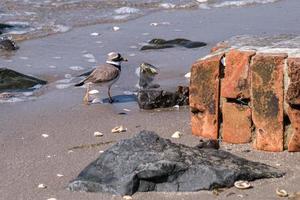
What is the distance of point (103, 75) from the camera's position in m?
8.06

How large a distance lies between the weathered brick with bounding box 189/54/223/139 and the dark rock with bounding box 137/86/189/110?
1387 millimetres

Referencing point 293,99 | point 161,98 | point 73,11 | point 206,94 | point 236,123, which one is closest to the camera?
point 293,99

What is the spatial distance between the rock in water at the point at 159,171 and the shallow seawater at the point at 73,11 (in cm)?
814

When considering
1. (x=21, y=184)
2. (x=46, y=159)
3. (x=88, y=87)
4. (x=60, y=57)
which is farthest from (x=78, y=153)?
(x=60, y=57)

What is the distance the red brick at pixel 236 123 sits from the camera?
5.70 m

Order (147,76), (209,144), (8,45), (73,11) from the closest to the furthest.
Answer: (209,144) < (147,76) < (8,45) < (73,11)

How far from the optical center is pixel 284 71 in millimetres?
5422

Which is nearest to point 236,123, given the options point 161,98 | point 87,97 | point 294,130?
point 294,130

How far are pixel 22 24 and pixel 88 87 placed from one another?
6113 mm

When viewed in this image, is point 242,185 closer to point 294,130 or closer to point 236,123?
point 294,130

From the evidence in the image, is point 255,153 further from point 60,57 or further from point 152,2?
point 152,2

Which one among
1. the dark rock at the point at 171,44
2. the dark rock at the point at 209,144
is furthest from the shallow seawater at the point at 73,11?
the dark rock at the point at 209,144

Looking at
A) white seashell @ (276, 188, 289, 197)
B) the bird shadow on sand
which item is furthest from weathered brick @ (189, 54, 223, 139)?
the bird shadow on sand

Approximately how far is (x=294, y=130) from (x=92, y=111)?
2688 millimetres
